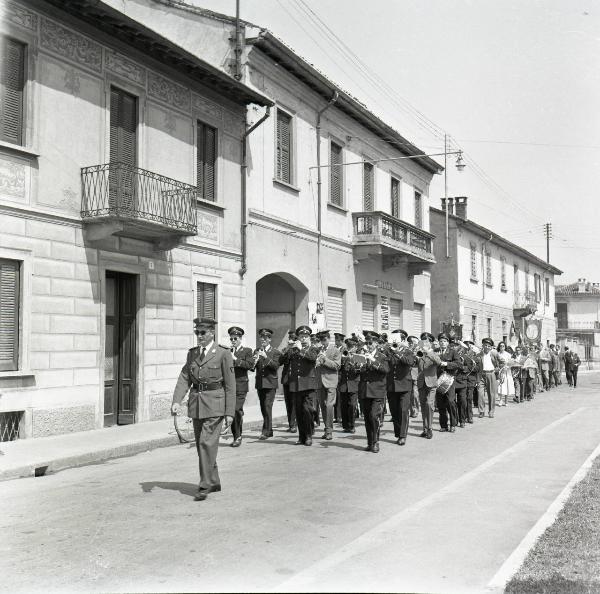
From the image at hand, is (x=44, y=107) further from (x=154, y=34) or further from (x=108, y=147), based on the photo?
(x=154, y=34)

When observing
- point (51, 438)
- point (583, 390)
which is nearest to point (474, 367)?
point (51, 438)

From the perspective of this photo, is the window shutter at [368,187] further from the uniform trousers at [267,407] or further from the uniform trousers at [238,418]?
the uniform trousers at [238,418]

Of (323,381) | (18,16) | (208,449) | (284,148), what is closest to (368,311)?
(284,148)

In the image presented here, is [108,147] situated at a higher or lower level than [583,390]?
higher

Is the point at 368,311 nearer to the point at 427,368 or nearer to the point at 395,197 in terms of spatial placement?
the point at 395,197

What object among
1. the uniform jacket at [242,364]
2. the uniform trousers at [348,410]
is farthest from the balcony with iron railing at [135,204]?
the uniform trousers at [348,410]

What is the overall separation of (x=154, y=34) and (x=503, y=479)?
10.6 metres

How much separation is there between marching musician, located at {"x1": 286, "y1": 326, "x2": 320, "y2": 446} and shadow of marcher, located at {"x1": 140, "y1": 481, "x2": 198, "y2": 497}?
3.57m

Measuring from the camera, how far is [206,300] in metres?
16.8

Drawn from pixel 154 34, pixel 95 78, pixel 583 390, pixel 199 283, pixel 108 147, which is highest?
pixel 154 34

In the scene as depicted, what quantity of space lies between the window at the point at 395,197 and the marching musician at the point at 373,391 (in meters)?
16.6

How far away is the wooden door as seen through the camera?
14262 mm

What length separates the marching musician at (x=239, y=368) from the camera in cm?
1132

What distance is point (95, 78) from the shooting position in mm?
13609
